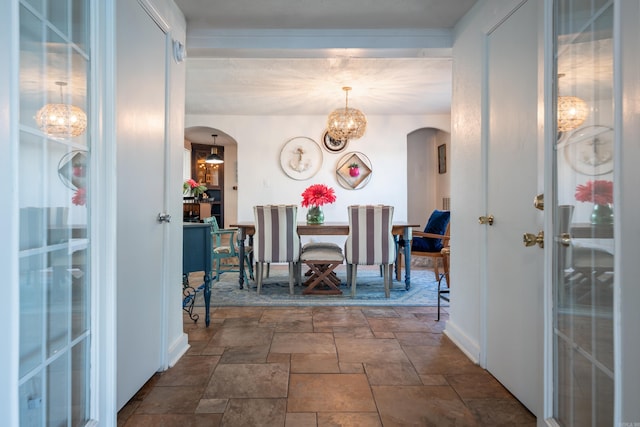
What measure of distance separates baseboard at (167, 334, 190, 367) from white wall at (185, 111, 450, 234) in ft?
11.3

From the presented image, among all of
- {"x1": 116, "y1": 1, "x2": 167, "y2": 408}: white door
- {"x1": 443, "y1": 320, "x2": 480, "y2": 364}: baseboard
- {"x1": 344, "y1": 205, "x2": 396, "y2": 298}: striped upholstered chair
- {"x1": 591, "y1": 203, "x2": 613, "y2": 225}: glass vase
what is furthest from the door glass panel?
{"x1": 344, "y1": 205, "x2": 396, "y2": 298}: striped upholstered chair

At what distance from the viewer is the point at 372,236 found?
3672 mm

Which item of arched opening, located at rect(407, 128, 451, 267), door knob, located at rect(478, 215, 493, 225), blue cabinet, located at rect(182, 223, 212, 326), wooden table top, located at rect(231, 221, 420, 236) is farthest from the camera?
arched opening, located at rect(407, 128, 451, 267)

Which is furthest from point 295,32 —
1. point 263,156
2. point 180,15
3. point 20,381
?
point 263,156

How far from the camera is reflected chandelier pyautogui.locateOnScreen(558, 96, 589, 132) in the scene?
1106 mm

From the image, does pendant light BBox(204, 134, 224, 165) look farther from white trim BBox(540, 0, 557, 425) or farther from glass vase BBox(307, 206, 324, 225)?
white trim BBox(540, 0, 557, 425)

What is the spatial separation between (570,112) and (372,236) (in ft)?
8.48

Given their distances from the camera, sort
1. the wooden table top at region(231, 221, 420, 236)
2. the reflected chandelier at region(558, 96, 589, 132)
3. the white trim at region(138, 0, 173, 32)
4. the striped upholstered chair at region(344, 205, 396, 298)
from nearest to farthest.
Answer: the reflected chandelier at region(558, 96, 589, 132) < the white trim at region(138, 0, 173, 32) < the striped upholstered chair at region(344, 205, 396, 298) < the wooden table top at region(231, 221, 420, 236)

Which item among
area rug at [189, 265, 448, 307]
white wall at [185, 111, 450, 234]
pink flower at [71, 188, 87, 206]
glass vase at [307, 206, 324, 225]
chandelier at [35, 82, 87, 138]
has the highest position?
white wall at [185, 111, 450, 234]

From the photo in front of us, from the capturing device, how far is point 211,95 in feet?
15.4

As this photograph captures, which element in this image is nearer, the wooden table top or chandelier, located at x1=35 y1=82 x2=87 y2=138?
chandelier, located at x1=35 y1=82 x2=87 y2=138

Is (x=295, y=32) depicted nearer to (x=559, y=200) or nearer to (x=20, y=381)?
(x=559, y=200)

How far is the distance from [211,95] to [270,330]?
330 cm
